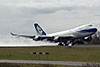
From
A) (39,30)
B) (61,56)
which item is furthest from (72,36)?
(61,56)

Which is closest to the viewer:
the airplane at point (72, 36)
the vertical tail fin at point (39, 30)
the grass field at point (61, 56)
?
the grass field at point (61, 56)

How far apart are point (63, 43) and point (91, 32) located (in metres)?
12.1

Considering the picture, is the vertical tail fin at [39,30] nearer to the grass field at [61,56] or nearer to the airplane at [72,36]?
the airplane at [72,36]

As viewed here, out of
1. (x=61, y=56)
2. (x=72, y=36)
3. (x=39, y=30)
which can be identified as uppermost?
(x=61, y=56)

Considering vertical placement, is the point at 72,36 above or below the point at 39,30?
below

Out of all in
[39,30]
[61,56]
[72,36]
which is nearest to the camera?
[61,56]

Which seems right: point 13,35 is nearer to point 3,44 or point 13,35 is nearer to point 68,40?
point 3,44

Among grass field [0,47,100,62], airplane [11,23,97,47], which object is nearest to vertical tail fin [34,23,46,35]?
airplane [11,23,97,47]

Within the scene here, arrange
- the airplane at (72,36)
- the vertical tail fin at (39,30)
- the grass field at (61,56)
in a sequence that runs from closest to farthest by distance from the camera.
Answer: the grass field at (61,56), the airplane at (72,36), the vertical tail fin at (39,30)

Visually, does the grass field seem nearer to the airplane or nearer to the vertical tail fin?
the airplane

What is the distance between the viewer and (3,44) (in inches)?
Answer: 3514

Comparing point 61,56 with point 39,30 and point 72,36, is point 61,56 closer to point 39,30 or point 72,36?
point 72,36

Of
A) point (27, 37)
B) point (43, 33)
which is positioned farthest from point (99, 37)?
point (27, 37)

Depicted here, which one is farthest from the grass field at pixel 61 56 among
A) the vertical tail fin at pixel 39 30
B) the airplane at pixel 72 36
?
the vertical tail fin at pixel 39 30
